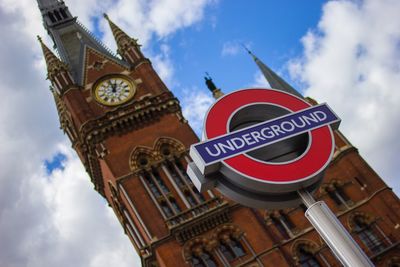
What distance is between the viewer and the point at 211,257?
39969mm

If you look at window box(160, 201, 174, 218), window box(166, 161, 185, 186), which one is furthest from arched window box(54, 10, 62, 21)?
window box(160, 201, 174, 218)

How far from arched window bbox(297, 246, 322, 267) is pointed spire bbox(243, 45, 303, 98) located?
47.9 feet

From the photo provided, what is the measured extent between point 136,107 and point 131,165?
493 centimetres

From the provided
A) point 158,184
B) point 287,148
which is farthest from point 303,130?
point 158,184

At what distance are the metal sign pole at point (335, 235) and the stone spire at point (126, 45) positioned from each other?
32.7 meters

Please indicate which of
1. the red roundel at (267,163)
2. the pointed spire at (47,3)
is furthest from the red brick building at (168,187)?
the red roundel at (267,163)

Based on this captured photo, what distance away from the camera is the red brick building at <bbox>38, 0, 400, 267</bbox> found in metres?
40.5

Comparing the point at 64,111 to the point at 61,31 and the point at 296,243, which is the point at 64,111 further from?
the point at 296,243

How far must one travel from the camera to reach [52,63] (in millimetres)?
51531

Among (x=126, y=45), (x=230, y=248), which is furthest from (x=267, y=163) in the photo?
(x=126, y=45)

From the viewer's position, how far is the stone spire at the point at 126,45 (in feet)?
169

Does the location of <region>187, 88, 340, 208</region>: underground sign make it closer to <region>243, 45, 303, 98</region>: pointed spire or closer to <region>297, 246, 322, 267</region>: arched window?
<region>297, 246, 322, 267</region>: arched window

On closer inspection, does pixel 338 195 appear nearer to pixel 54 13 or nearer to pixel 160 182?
pixel 160 182

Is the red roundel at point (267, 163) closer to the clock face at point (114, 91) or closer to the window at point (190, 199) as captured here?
the window at point (190, 199)
